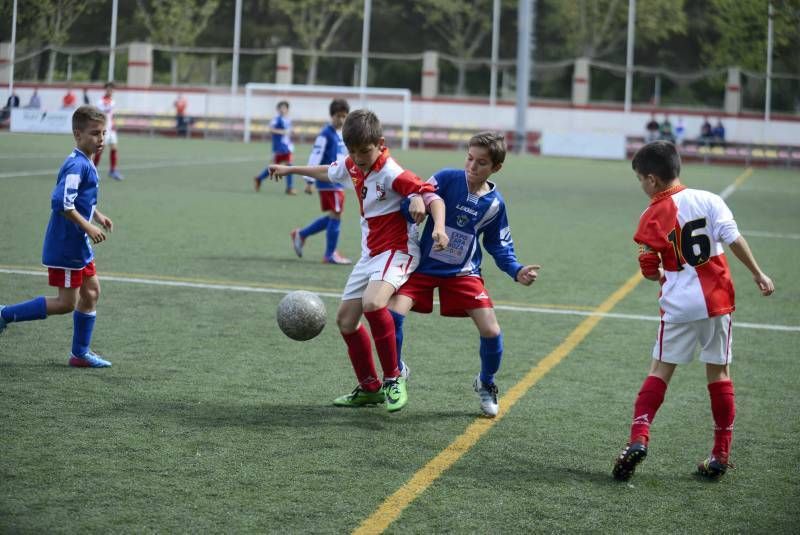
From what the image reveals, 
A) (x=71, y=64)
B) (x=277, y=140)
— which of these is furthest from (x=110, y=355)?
(x=71, y=64)

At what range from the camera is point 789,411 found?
7105 millimetres

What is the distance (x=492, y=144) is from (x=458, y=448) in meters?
1.69

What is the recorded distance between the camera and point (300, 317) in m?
6.87

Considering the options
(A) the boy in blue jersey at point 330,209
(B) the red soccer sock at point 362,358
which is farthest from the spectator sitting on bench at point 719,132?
(B) the red soccer sock at point 362,358

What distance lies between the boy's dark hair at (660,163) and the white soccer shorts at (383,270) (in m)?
1.50

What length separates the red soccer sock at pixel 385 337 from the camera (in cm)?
640

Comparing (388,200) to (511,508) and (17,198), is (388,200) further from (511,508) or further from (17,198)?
(17,198)

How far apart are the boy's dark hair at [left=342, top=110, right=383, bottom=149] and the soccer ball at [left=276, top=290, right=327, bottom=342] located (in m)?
1.09

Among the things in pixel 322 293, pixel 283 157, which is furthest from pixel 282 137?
pixel 322 293

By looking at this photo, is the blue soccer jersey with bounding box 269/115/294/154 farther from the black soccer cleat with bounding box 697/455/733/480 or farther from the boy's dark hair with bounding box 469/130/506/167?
the black soccer cleat with bounding box 697/455/733/480

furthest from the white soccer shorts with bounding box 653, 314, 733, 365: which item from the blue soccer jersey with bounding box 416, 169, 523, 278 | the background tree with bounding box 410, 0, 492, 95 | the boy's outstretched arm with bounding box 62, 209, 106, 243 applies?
the background tree with bounding box 410, 0, 492, 95

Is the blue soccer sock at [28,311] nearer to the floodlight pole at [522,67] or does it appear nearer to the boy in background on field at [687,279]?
the boy in background on field at [687,279]

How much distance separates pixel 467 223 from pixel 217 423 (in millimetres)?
1800

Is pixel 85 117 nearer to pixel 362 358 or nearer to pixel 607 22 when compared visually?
pixel 362 358
